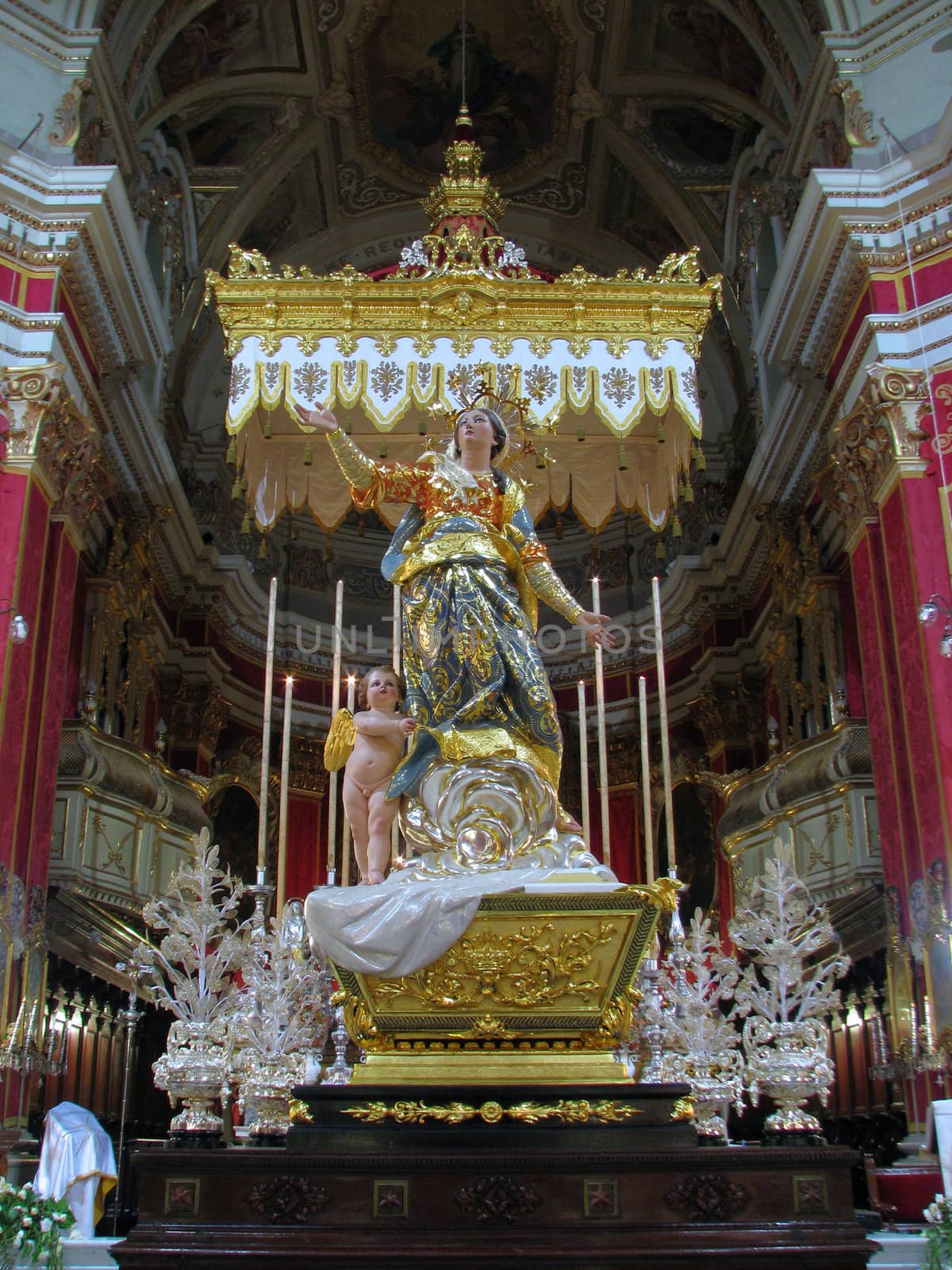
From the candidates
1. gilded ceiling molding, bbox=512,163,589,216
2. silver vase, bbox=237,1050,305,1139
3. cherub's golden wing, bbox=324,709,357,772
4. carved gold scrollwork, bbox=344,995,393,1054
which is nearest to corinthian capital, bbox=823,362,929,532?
cherub's golden wing, bbox=324,709,357,772

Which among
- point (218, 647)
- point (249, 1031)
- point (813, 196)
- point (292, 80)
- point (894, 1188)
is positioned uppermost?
point (292, 80)

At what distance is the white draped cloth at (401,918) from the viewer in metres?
4.96

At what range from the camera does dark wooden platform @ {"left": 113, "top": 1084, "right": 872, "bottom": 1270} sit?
4355 millimetres

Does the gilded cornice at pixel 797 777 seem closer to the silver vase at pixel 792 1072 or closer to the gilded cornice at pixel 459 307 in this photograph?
the gilded cornice at pixel 459 307

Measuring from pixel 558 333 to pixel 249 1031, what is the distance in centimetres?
361

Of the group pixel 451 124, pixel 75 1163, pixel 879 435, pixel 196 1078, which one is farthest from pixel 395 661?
pixel 451 124

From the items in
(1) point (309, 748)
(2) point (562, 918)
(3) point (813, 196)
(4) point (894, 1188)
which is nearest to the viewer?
(2) point (562, 918)

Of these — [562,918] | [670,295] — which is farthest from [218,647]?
[562,918]

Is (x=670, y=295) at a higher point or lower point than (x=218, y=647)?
lower

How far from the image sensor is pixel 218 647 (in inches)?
579

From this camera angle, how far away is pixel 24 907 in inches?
322

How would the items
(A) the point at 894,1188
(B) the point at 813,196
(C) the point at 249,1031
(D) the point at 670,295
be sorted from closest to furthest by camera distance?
(C) the point at 249,1031
(D) the point at 670,295
(A) the point at 894,1188
(B) the point at 813,196

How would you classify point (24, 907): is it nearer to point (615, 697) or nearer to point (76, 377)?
point (76, 377)

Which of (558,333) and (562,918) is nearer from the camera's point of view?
(562,918)
